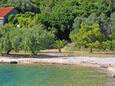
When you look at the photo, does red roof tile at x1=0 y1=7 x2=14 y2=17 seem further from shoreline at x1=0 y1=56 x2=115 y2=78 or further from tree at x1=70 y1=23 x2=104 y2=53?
shoreline at x1=0 y1=56 x2=115 y2=78

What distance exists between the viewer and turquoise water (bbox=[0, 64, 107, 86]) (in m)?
41.0

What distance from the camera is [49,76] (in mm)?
46250

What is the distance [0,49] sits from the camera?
2474 inches

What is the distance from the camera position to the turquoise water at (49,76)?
41.0 metres

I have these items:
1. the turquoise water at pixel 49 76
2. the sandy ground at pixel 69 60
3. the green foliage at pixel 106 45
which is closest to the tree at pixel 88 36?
the green foliage at pixel 106 45

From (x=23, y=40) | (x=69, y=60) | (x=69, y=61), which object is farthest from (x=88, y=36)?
(x=69, y=61)

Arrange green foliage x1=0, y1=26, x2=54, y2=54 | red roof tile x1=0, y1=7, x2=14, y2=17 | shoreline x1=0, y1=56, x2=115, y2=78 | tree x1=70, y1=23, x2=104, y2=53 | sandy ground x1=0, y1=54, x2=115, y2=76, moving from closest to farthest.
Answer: shoreline x1=0, y1=56, x2=115, y2=78 < sandy ground x1=0, y1=54, x2=115, y2=76 < green foliage x1=0, y1=26, x2=54, y2=54 < tree x1=70, y1=23, x2=104, y2=53 < red roof tile x1=0, y1=7, x2=14, y2=17

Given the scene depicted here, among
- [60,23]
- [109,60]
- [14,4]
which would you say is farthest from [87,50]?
[14,4]

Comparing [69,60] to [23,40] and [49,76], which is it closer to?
[23,40]

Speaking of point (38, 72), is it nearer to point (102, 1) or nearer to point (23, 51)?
point (23, 51)

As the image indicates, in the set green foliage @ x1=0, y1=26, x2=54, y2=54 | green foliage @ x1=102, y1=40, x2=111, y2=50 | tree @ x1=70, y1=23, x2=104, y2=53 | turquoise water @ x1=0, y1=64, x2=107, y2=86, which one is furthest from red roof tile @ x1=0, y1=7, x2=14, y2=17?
turquoise water @ x1=0, y1=64, x2=107, y2=86

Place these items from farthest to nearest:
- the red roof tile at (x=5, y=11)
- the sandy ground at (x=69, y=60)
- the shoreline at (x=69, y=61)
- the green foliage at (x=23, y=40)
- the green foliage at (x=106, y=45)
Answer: the red roof tile at (x=5, y=11) → the green foliage at (x=106, y=45) → the green foliage at (x=23, y=40) → the sandy ground at (x=69, y=60) → the shoreline at (x=69, y=61)

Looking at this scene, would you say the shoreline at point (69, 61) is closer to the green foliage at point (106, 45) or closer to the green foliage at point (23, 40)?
the green foliage at point (23, 40)

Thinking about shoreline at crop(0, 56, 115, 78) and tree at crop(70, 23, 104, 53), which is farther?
tree at crop(70, 23, 104, 53)
